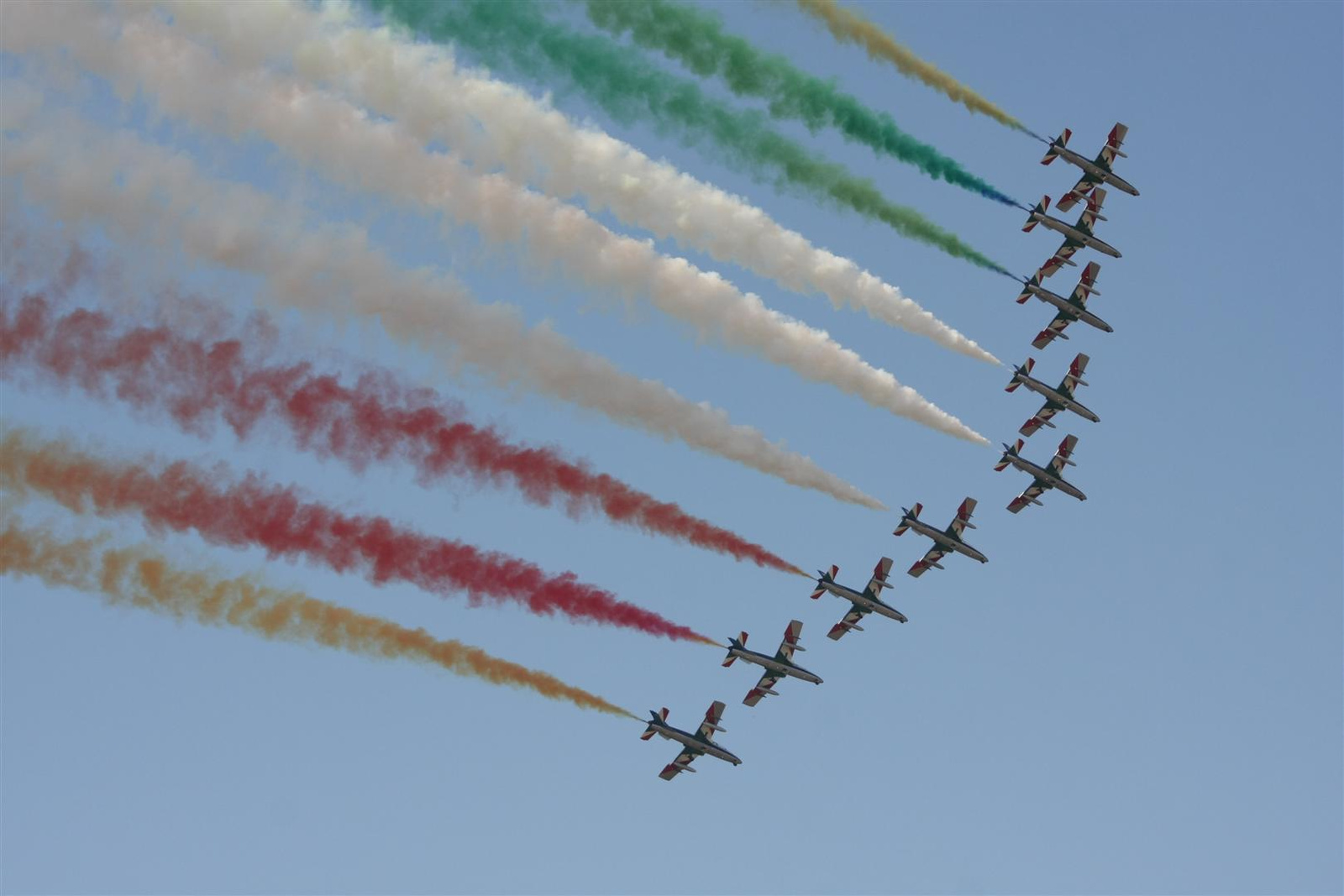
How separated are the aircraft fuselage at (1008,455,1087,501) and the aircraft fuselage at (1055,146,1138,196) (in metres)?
7.73

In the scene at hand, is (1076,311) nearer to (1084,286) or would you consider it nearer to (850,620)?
(1084,286)

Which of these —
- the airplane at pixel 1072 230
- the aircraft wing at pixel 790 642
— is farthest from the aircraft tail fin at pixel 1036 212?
the aircraft wing at pixel 790 642

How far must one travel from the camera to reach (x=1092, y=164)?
58.9 m

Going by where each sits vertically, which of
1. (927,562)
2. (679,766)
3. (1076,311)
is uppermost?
(1076,311)

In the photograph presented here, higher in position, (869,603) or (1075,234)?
(1075,234)

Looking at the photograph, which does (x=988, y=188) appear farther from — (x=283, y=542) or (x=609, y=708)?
(x=283, y=542)

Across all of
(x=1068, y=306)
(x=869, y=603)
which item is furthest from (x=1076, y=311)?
(x=869, y=603)

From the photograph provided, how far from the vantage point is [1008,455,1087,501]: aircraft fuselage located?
62.3m

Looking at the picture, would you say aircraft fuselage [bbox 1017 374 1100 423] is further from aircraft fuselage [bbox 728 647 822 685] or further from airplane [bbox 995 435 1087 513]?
aircraft fuselage [bbox 728 647 822 685]

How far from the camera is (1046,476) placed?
6275 centimetres

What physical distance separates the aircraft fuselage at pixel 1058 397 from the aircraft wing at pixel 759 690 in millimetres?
10267

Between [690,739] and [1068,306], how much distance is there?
52.1 feet

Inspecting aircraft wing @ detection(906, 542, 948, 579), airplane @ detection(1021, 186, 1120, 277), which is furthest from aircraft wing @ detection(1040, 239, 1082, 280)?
aircraft wing @ detection(906, 542, 948, 579)

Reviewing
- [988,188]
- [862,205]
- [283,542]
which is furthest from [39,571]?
[988,188]
